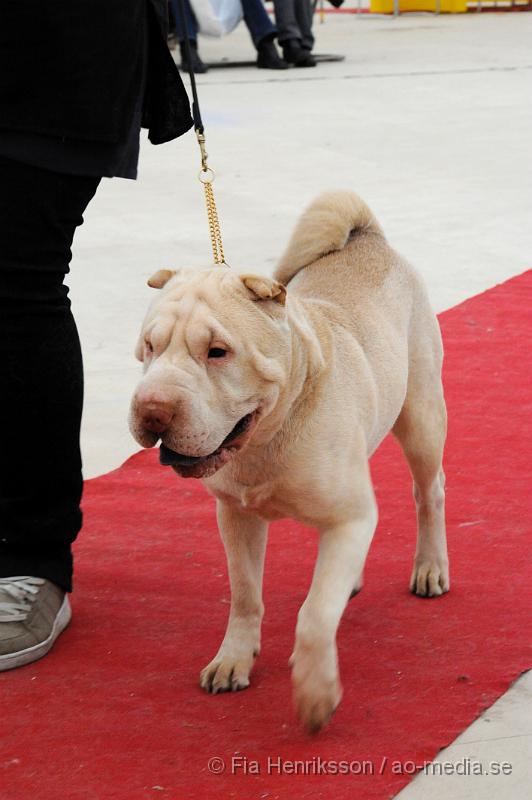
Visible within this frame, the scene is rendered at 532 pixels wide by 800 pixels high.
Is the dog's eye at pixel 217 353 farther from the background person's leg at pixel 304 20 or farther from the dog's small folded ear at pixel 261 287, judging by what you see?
the background person's leg at pixel 304 20

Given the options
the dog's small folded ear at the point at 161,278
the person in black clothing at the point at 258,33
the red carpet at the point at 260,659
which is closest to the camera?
the red carpet at the point at 260,659

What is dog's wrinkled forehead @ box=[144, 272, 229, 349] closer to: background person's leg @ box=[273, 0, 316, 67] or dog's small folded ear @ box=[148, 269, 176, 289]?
dog's small folded ear @ box=[148, 269, 176, 289]

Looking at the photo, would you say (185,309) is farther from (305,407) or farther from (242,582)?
(242,582)

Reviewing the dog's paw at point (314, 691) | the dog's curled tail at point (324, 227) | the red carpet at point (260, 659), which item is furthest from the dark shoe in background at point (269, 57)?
the dog's paw at point (314, 691)

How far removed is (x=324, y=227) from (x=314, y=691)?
1021 mm

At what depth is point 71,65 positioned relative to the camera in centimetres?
207

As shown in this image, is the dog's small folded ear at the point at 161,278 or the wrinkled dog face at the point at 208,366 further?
the dog's small folded ear at the point at 161,278

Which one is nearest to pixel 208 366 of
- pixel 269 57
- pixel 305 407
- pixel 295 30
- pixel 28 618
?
pixel 305 407

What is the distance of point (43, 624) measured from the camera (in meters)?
2.25

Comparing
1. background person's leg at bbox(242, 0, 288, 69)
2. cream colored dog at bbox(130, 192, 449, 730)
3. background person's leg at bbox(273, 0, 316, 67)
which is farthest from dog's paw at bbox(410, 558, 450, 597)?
background person's leg at bbox(273, 0, 316, 67)

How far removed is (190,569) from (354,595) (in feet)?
1.17

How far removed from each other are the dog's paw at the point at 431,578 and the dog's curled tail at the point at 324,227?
2.16ft

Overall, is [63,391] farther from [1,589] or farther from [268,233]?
[268,233]

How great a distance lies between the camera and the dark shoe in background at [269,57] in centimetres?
1049
